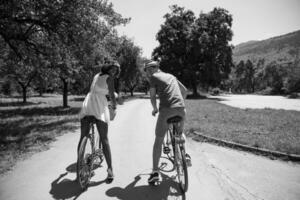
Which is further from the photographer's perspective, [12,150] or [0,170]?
[12,150]

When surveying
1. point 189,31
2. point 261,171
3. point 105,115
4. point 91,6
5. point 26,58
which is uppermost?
point 189,31

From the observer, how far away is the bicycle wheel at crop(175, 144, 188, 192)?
134 inches

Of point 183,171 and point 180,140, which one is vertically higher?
point 180,140

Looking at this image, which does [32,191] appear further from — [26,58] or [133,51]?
[133,51]

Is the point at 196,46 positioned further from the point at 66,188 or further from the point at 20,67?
the point at 66,188

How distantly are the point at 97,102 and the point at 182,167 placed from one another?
6.08 ft

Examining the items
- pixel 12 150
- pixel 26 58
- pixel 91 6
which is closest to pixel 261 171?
pixel 12 150

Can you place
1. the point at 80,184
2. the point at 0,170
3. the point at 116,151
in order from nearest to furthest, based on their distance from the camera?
the point at 80,184
the point at 0,170
the point at 116,151

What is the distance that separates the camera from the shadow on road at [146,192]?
341 cm

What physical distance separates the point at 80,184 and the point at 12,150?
3.73 m

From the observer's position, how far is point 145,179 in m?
4.05

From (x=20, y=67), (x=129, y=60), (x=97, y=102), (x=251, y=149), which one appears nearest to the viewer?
(x=97, y=102)

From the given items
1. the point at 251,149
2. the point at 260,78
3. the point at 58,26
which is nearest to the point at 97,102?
the point at 251,149

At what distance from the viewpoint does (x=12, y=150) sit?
6.01 metres
